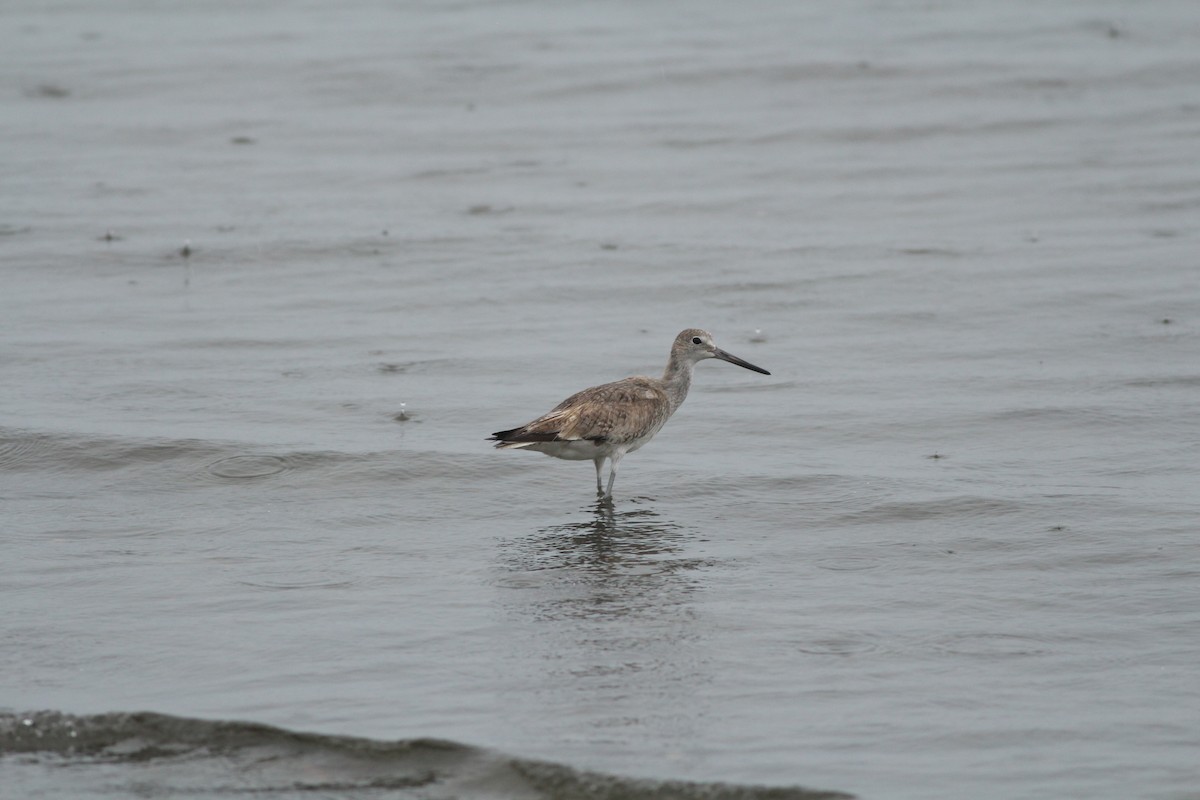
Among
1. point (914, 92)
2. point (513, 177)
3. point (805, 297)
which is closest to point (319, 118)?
point (513, 177)

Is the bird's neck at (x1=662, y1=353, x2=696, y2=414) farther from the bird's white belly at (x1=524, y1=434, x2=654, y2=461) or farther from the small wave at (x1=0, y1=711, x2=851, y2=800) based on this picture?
the small wave at (x1=0, y1=711, x2=851, y2=800)

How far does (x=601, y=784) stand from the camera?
6.41 meters

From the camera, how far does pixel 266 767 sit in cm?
662

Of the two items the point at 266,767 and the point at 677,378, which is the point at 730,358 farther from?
the point at 266,767

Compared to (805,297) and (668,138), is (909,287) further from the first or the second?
(668,138)

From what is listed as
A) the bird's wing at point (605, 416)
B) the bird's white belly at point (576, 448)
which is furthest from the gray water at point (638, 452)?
the bird's wing at point (605, 416)

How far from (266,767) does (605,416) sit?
4167 mm

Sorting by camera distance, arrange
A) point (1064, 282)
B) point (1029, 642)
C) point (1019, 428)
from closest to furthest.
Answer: point (1029, 642) → point (1019, 428) → point (1064, 282)

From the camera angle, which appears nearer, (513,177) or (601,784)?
(601,784)

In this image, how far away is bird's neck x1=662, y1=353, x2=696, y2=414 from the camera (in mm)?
11289

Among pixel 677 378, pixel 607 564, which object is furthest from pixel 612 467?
pixel 607 564

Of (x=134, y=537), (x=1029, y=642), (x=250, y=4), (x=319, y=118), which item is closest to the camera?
(x=1029, y=642)

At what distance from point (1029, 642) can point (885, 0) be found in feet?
82.2

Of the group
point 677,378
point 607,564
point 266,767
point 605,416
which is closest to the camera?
point 266,767
